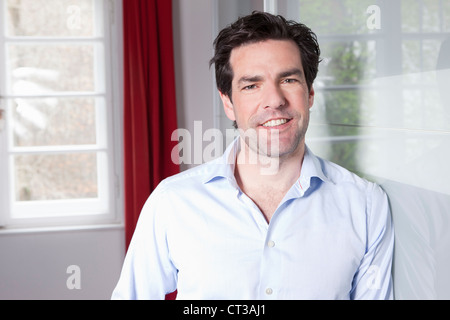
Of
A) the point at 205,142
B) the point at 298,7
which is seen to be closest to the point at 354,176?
the point at 298,7

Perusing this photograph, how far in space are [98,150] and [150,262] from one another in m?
1.78

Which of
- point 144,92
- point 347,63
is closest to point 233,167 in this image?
point 347,63

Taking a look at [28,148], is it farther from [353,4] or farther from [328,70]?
[353,4]

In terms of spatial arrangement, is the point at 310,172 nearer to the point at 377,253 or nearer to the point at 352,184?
the point at 352,184

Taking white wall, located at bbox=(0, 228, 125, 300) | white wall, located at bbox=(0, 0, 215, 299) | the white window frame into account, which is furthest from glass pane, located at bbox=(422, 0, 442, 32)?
white wall, located at bbox=(0, 228, 125, 300)

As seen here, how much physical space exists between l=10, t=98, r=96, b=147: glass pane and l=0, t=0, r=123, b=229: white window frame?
4 centimetres

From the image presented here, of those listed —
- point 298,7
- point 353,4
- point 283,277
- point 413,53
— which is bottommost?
point 283,277

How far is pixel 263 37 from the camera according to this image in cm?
133

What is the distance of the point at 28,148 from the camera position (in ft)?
9.79

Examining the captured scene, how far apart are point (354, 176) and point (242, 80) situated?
0.38 metres

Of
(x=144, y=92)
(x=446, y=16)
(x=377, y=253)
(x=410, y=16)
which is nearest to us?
(x=446, y=16)

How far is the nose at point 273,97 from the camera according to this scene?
1269 millimetres

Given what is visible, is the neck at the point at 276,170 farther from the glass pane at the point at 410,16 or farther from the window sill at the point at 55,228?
the window sill at the point at 55,228

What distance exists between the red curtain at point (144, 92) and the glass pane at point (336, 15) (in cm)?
138
